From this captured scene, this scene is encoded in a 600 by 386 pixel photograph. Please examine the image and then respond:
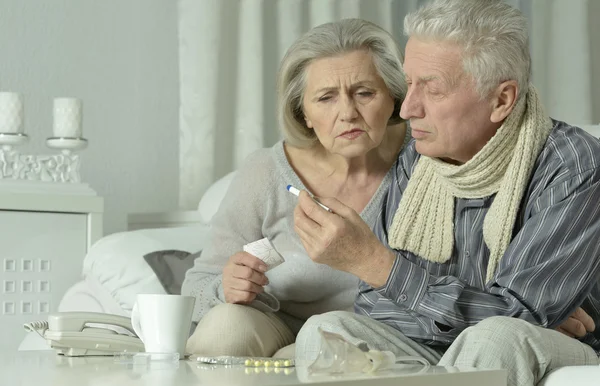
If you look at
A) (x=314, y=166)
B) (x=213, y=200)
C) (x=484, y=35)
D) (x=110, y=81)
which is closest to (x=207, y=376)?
(x=484, y=35)

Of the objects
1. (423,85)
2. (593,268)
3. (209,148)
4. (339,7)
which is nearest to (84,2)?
(209,148)

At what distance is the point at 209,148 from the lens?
3104 mm

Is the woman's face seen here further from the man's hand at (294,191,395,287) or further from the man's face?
the man's hand at (294,191,395,287)

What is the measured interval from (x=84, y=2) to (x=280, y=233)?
1462mm

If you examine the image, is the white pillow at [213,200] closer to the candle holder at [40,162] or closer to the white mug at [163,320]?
the candle holder at [40,162]

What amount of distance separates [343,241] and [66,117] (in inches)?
57.0

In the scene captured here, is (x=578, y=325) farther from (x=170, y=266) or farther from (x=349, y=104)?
(x=170, y=266)

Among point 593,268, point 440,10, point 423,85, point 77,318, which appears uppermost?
point 440,10

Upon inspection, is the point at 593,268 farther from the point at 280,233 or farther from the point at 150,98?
the point at 150,98

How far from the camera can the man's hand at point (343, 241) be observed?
147 cm

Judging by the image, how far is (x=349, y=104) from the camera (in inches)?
75.2

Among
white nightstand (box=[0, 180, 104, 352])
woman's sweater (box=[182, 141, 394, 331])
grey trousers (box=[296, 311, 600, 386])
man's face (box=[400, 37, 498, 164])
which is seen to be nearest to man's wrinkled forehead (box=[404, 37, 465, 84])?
man's face (box=[400, 37, 498, 164])

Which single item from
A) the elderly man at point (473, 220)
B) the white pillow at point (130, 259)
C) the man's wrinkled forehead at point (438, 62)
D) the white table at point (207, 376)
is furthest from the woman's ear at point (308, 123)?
the white table at point (207, 376)

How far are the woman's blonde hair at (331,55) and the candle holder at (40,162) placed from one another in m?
0.89
